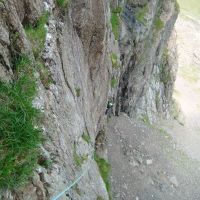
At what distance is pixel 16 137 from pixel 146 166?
3577cm

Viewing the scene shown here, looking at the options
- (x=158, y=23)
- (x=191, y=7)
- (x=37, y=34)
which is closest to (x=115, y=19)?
(x=158, y=23)

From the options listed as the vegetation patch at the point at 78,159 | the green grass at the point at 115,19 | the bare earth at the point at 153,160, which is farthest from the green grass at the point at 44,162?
the green grass at the point at 115,19

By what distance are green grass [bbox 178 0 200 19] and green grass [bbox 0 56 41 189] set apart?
11775 centimetres

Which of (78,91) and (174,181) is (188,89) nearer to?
(174,181)

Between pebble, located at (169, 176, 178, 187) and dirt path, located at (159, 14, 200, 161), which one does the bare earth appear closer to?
pebble, located at (169, 176, 178, 187)

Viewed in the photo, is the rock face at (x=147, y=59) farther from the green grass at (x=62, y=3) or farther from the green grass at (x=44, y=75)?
the green grass at (x=44, y=75)

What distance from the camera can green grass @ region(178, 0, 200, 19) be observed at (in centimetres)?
12562

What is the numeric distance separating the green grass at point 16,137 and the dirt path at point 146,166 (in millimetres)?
26358

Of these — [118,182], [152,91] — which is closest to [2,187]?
[118,182]

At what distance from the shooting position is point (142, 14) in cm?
4850

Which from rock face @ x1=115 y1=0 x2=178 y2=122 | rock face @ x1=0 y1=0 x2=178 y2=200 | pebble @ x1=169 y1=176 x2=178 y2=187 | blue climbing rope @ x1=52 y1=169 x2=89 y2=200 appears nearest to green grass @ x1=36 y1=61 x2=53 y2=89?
rock face @ x1=0 y1=0 x2=178 y2=200

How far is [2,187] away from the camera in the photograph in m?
9.43

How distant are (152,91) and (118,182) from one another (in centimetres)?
2402

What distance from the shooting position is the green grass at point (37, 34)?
15.2 meters
